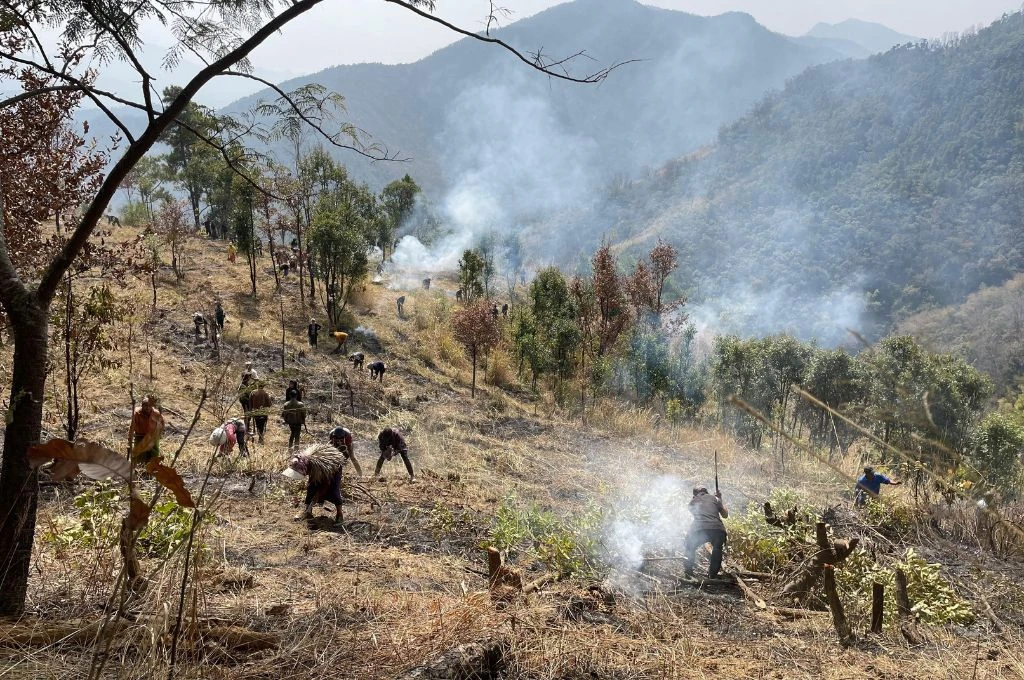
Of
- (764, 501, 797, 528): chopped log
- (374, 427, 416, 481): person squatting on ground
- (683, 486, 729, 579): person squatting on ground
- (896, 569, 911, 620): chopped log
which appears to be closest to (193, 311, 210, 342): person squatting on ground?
(374, 427, 416, 481): person squatting on ground

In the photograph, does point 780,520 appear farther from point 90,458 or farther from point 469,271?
point 469,271

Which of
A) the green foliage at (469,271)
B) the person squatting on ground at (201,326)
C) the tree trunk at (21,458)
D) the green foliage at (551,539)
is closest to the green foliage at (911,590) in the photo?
the green foliage at (551,539)

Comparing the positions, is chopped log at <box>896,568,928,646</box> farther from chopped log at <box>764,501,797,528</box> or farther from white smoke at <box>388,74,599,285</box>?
white smoke at <box>388,74,599,285</box>

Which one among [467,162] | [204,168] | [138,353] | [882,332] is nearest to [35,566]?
[138,353]

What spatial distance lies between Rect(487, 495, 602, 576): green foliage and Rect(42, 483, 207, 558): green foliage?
8.38 feet

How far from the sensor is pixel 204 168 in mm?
29344

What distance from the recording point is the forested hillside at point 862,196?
63.2 metres

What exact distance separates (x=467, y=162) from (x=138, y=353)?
594 feet

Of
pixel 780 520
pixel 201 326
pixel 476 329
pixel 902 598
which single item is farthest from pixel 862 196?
pixel 902 598

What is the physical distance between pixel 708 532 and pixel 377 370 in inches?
490

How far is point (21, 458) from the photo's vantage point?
2402mm

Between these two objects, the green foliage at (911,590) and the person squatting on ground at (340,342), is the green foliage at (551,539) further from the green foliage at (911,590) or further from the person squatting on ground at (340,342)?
the person squatting on ground at (340,342)

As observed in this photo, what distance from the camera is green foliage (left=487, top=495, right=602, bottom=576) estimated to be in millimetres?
4633

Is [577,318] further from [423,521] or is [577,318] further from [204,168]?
[204,168]
